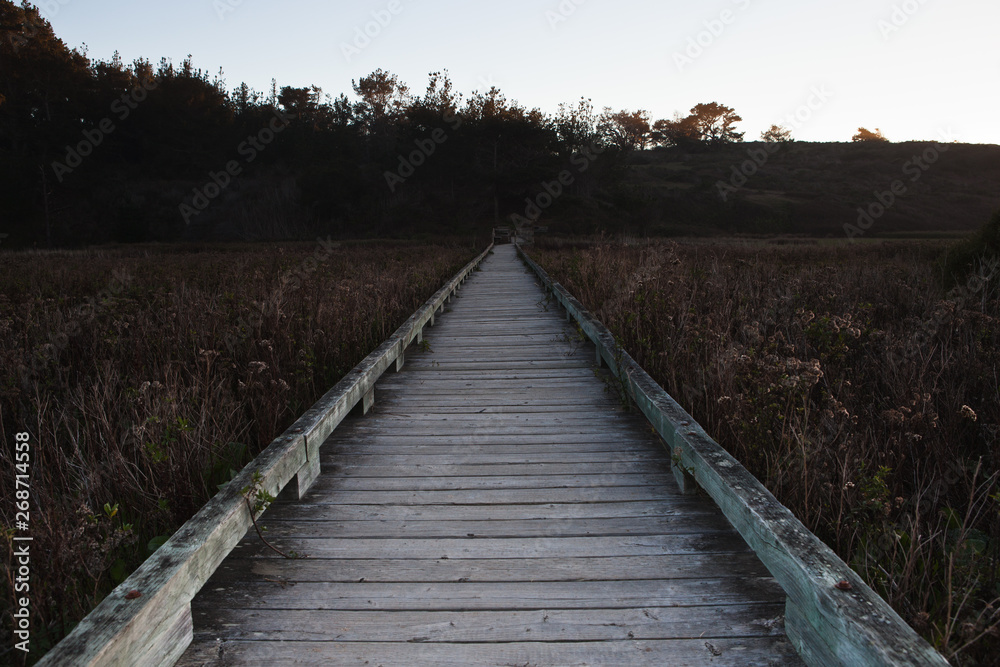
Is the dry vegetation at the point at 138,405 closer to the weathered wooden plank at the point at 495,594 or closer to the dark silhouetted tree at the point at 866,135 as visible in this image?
the weathered wooden plank at the point at 495,594

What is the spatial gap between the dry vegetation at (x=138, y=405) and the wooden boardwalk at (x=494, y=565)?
440mm

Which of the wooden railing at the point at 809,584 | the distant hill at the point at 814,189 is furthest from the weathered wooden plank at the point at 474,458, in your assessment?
the distant hill at the point at 814,189

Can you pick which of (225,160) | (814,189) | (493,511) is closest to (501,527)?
(493,511)

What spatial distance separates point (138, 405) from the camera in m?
3.40

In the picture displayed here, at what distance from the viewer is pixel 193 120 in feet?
151

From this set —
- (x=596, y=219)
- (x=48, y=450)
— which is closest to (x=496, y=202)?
(x=596, y=219)

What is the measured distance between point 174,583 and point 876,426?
11.8 feet

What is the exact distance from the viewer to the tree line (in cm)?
3853

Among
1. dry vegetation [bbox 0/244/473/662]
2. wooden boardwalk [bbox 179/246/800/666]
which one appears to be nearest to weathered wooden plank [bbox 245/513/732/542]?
wooden boardwalk [bbox 179/246/800/666]

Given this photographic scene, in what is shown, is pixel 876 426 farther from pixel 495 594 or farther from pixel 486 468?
pixel 495 594

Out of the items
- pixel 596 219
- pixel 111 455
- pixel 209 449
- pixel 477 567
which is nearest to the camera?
pixel 477 567

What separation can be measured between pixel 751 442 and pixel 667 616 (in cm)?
138

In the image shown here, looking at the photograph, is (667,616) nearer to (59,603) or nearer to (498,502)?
(498,502)

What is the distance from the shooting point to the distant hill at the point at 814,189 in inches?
1663
